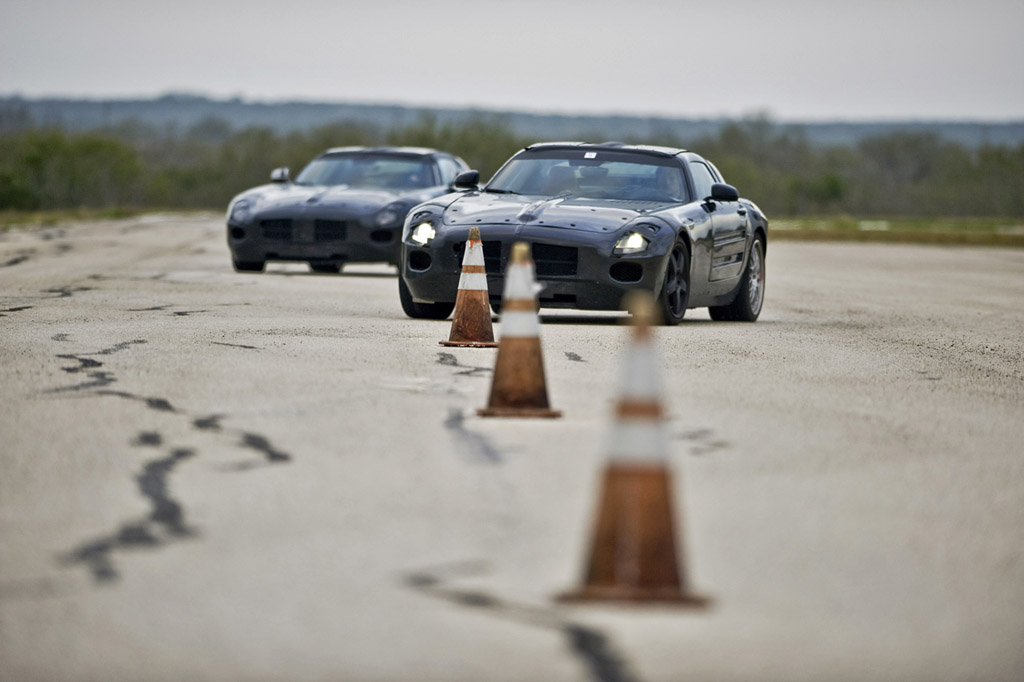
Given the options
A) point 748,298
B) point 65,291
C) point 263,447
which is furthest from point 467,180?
point 263,447

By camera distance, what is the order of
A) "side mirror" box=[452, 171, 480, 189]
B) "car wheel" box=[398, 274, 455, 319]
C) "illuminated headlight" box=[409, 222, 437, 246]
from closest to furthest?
"illuminated headlight" box=[409, 222, 437, 246]
"car wheel" box=[398, 274, 455, 319]
"side mirror" box=[452, 171, 480, 189]

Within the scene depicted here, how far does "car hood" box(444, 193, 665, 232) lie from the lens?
11.6 metres

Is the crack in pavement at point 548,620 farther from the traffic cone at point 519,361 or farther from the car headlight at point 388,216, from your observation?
the car headlight at point 388,216

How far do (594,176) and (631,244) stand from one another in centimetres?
149

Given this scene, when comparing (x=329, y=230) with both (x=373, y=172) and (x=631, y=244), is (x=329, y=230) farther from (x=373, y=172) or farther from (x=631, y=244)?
(x=631, y=244)

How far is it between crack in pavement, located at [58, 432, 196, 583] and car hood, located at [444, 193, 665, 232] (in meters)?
6.04

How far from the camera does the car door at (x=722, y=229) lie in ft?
42.2

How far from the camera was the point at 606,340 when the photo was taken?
10.8 m

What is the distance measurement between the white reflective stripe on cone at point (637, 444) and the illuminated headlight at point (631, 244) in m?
7.00

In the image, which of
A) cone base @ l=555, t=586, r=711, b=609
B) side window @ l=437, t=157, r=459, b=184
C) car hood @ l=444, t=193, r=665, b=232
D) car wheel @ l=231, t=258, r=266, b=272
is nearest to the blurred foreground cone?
cone base @ l=555, t=586, r=711, b=609

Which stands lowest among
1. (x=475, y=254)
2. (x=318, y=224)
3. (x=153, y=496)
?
(x=318, y=224)

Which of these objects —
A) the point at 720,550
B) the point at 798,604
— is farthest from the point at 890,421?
the point at 798,604

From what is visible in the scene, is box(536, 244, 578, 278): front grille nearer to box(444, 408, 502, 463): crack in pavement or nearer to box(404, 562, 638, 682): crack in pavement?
box(444, 408, 502, 463): crack in pavement

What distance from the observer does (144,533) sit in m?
4.96
